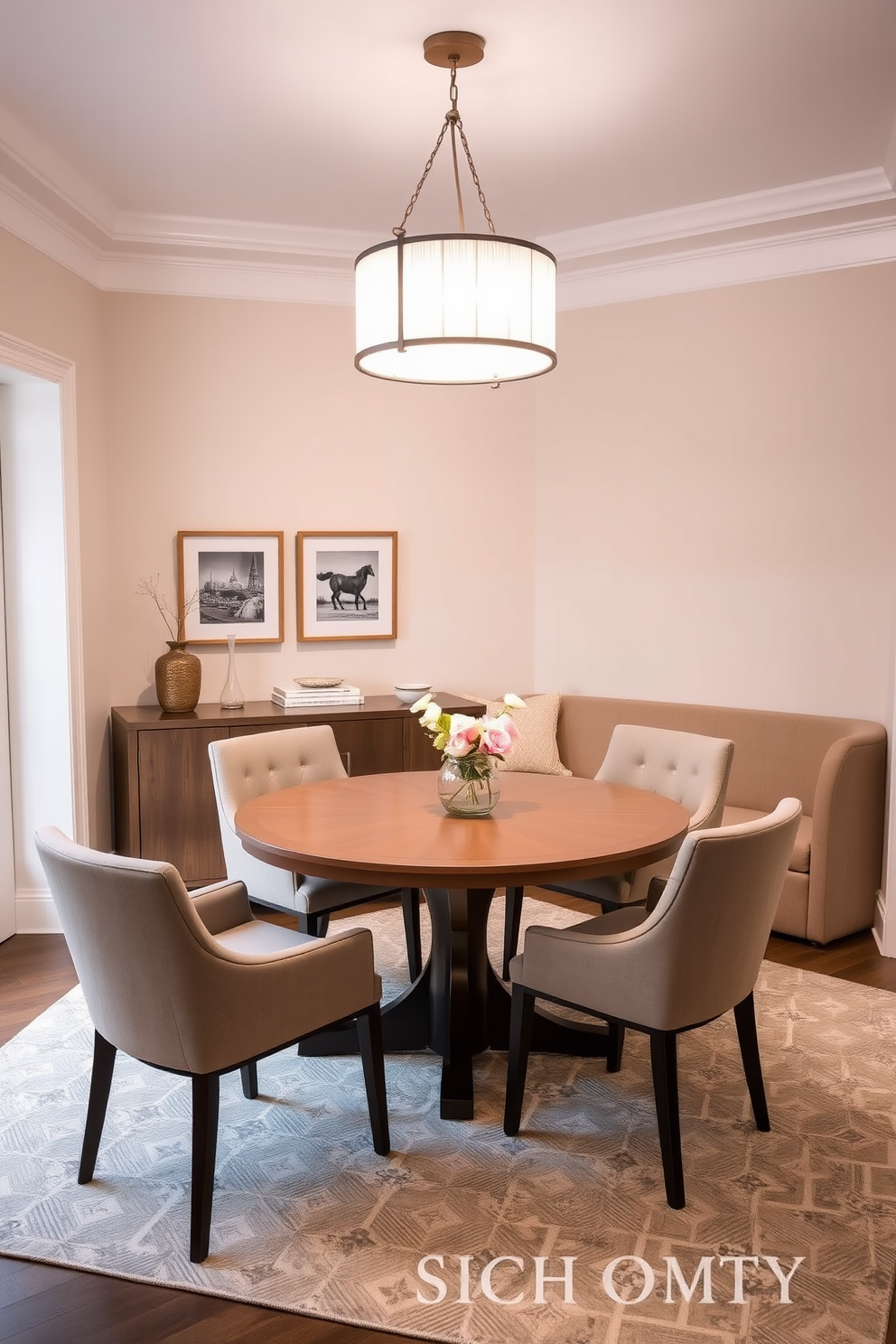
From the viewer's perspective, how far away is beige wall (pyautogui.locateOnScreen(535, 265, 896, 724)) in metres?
4.43

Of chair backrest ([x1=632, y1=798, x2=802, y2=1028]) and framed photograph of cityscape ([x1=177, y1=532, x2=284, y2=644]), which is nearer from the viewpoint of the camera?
chair backrest ([x1=632, y1=798, x2=802, y2=1028])

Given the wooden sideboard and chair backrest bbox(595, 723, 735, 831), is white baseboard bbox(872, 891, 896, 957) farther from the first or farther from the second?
the wooden sideboard

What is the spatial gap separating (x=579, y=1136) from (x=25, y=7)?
11.0ft

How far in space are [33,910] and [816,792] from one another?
322 cm

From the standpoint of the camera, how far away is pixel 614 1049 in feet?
10.0

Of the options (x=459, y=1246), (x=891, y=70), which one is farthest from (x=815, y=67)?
(x=459, y=1246)

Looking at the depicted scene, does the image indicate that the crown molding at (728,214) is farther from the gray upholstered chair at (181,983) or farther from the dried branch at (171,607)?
the gray upholstered chair at (181,983)

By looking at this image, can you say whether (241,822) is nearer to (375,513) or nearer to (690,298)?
(375,513)

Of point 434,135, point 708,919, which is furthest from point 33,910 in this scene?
point 434,135

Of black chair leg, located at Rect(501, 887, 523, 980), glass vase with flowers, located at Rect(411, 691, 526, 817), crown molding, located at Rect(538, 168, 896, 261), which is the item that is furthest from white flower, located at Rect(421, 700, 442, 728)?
crown molding, located at Rect(538, 168, 896, 261)

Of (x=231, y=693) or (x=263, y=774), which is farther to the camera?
(x=231, y=693)

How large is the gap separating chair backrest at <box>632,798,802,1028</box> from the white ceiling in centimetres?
226

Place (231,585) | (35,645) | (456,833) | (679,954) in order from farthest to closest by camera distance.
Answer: (231,585), (35,645), (456,833), (679,954)

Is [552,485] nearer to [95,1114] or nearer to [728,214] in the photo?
[728,214]
